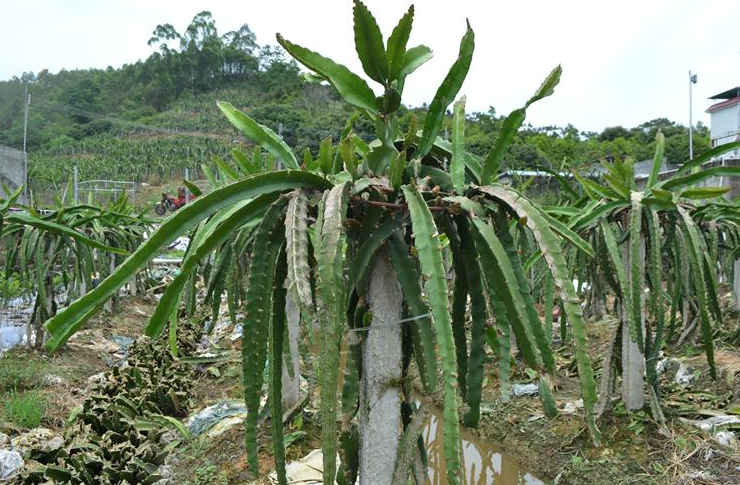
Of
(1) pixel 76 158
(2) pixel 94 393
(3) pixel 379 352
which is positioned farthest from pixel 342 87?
(1) pixel 76 158

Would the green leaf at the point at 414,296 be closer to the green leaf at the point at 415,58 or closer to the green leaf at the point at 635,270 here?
the green leaf at the point at 415,58

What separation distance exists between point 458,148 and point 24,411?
13.3 feet

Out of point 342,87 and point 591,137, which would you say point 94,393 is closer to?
point 342,87

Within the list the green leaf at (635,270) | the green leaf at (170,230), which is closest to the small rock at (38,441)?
the green leaf at (170,230)

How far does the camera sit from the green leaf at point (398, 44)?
149 centimetres

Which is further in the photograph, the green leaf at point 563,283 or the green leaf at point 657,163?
the green leaf at point 657,163

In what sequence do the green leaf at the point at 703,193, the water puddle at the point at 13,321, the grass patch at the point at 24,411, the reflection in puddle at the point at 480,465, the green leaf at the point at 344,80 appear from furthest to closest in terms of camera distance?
1. the water puddle at the point at 13,321
2. the grass patch at the point at 24,411
3. the reflection in puddle at the point at 480,465
4. the green leaf at the point at 703,193
5. the green leaf at the point at 344,80

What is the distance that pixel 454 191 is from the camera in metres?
1.66

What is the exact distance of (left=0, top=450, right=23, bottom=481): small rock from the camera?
3275 mm

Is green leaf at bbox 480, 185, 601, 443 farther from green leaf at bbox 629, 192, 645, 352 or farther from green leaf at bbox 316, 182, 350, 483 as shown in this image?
green leaf at bbox 629, 192, 645, 352

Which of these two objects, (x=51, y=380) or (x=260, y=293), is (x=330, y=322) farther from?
(x=51, y=380)

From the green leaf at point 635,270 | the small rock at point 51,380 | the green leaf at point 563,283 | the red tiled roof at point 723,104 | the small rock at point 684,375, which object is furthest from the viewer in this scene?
the red tiled roof at point 723,104

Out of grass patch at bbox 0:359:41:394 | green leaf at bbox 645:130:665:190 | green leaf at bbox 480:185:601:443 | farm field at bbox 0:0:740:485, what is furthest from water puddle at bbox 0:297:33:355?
green leaf at bbox 645:130:665:190

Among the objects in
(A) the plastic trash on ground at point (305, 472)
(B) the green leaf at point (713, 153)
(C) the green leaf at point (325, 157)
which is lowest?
(A) the plastic trash on ground at point (305, 472)
